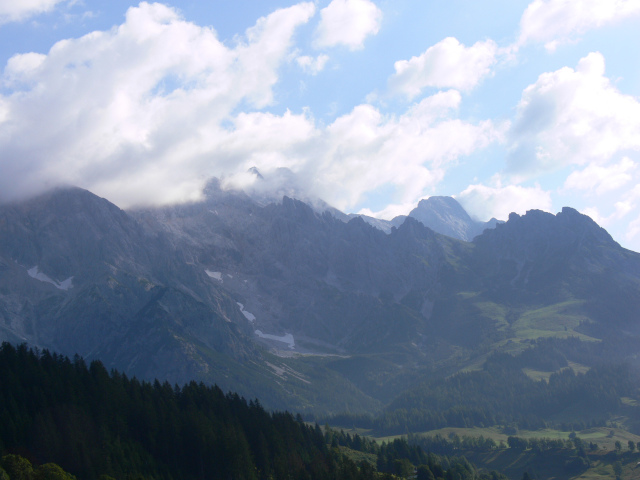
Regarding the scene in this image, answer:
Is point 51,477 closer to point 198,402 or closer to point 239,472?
point 239,472

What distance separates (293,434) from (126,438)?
49.9 metres

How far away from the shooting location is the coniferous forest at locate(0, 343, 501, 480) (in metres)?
106

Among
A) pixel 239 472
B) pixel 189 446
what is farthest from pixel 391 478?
pixel 189 446

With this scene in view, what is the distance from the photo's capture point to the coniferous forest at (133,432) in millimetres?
106125

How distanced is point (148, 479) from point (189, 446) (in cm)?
1885

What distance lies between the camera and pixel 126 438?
4897 inches

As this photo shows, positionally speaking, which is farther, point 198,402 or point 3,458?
point 198,402

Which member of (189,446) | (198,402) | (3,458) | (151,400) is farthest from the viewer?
(198,402)

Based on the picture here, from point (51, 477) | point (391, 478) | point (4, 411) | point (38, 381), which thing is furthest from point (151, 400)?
point (391, 478)

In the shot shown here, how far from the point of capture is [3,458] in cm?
8862

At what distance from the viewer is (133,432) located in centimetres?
12950

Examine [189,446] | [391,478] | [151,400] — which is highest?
[151,400]

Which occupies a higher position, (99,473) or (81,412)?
(81,412)

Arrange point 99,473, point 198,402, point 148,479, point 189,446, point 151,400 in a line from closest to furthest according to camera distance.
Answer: point 99,473 → point 148,479 → point 189,446 → point 151,400 → point 198,402
